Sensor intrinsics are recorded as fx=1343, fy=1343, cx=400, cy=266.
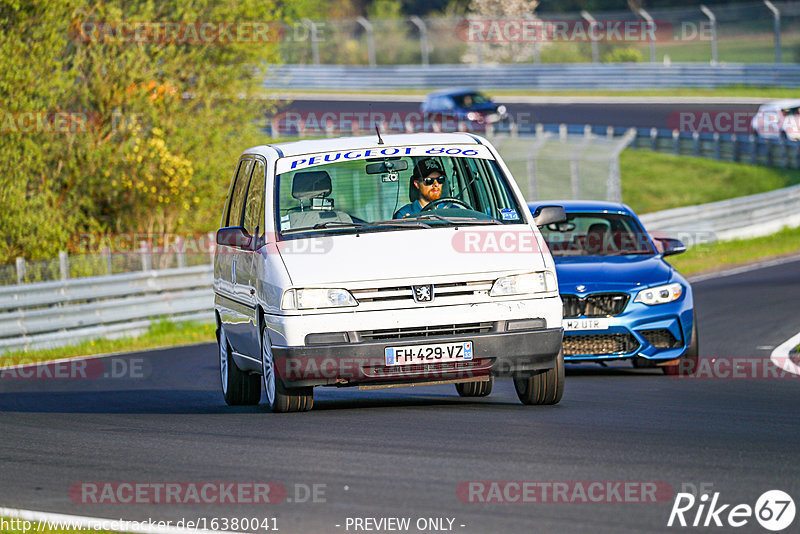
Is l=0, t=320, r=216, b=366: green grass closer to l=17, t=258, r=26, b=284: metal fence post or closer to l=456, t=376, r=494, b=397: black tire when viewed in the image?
l=17, t=258, r=26, b=284: metal fence post

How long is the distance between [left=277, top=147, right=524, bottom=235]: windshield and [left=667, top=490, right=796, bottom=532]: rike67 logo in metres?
3.55

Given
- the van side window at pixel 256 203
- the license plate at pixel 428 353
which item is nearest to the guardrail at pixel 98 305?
the van side window at pixel 256 203

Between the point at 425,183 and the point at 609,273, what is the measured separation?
10.9 ft

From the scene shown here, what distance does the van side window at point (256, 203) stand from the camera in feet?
31.5

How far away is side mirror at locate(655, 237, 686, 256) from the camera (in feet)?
43.3

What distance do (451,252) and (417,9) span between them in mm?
75923

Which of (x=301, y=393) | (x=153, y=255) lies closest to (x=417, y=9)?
(x=153, y=255)

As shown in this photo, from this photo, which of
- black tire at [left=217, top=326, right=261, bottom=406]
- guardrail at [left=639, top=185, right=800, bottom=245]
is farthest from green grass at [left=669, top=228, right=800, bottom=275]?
black tire at [left=217, top=326, right=261, bottom=406]

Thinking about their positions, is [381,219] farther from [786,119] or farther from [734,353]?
[786,119]

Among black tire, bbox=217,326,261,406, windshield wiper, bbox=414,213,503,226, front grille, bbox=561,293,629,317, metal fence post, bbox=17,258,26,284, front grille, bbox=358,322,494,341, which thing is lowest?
metal fence post, bbox=17,258,26,284

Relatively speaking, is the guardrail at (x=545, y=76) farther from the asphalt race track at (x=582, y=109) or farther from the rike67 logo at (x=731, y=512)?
the rike67 logo at (x=731, y=512)

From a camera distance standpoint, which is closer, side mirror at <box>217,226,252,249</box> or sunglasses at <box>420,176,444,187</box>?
side mirror at <box>217,226,252,249</box>

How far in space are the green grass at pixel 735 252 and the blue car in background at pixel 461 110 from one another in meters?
16.3

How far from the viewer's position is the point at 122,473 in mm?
7082
